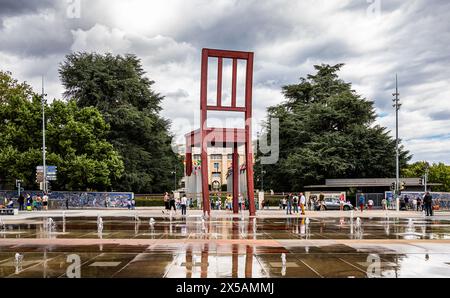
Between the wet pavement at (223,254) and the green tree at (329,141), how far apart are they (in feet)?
128

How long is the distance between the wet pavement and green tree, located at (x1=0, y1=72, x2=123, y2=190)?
29.9 m

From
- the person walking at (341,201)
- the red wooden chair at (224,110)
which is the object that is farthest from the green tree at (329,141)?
the red wooden chair at (224,110)

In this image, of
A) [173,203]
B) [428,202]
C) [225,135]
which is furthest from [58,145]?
[428,202]

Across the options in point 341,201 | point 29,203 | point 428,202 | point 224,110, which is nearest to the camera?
point 224,110

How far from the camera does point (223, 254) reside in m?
12.8

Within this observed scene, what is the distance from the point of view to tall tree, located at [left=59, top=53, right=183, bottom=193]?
56531mm

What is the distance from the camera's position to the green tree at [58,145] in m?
47.8

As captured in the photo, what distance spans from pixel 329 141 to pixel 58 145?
101 feet

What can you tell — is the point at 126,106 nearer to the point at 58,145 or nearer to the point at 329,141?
the point at 58,145

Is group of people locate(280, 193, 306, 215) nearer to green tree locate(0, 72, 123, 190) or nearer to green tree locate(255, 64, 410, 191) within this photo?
green tree locate(255, 64, 410, 191)

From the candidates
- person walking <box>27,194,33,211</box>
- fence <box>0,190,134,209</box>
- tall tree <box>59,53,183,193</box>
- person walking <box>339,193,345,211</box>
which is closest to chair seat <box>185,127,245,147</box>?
person walking <box>339,193,345,211</box>

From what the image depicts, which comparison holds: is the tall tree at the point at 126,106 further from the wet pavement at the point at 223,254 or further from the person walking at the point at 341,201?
the wet pavement at the point at 223,254

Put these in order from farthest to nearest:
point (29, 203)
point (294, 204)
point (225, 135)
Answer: point (29, 203), point (294, 204), point (225, 135)
